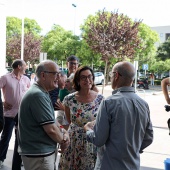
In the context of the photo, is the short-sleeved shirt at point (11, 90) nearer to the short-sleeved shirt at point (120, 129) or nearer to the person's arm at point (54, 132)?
the person's arm at point (54, 132)

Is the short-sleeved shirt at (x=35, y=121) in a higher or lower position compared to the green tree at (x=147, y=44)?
lower

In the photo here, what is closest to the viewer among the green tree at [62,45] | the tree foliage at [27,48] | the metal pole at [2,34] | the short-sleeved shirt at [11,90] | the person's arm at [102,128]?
the person's arm at [102,128]

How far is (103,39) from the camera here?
2453 centimetres

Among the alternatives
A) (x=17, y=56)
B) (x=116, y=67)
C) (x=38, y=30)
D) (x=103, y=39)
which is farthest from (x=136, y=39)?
(x=38, y=30)

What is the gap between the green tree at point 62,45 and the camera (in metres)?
38.3

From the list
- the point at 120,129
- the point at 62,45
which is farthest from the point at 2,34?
the point at 62,45

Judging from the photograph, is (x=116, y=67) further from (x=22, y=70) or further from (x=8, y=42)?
(x=8, y=42)

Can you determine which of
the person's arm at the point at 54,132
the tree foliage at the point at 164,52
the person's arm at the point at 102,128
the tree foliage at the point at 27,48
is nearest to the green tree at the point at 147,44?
the tree foliage at the point at 164,52

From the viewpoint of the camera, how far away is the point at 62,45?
3878cm

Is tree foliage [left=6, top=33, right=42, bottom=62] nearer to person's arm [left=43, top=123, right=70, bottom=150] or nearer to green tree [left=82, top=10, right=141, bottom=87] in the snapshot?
green tree [left=82, top=10, right=141, bottom=87]

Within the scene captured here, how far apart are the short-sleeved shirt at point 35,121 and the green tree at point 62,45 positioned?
35.2m

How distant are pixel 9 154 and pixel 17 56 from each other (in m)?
37.0

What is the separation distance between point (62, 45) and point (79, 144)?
36.1 meters

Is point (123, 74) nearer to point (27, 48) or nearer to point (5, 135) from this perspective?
point (5, 135)
